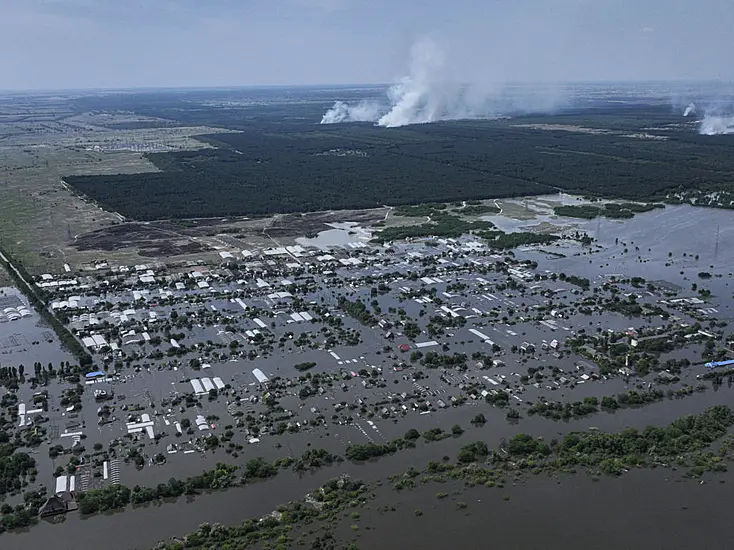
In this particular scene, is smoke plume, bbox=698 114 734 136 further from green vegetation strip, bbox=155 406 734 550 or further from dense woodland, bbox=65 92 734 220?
green vegetation strip, bbox=155 406 734 550

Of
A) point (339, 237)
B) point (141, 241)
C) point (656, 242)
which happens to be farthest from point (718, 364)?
point (141, 241)

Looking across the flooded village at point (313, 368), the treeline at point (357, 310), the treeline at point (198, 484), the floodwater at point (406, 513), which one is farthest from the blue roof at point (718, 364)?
the treeline at point (198, 484)

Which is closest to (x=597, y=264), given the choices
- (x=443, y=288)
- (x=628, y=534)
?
(x=443, y=288)

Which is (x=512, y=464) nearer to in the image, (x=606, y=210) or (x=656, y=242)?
(x=656, y=242)

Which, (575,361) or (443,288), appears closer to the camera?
(575,361)

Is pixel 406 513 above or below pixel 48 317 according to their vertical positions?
below

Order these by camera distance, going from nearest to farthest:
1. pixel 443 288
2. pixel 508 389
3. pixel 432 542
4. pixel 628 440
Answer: pixel 432 542 < pixel 628 440 < pixel 508 389 < pixel 443 288

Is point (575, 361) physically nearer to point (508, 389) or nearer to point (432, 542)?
point (508, 389)
